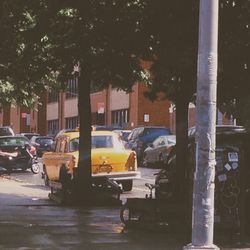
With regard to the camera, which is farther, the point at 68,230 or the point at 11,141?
the point at 11,141

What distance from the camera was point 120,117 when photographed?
5444 centimetres

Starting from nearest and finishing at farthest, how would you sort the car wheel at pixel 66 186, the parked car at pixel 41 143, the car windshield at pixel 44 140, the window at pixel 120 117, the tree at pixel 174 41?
the tree at pixel 174 41 < the car wheel at pixel 66 186 < the parked car at pixel 41 143 < the car windshield at pixel 44 140 < the window at pixel 120 117

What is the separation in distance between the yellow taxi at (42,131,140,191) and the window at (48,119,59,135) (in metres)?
49.7

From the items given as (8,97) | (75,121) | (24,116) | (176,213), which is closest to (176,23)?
(176,213)

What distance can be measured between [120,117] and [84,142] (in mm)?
37268

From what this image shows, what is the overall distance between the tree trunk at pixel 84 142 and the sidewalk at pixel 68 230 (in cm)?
79

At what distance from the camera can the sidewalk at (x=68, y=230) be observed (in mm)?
10526

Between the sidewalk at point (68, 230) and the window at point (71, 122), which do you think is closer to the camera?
the sidewalk at point (68, 230)

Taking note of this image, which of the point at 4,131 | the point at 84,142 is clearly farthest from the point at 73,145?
the point at 4,131

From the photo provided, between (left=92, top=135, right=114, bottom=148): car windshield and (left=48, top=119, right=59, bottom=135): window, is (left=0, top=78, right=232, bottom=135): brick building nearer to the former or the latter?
(left=48, top=119, right=59, bottom=135): window

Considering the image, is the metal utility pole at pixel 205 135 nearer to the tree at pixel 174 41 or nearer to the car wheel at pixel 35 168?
the tree at pixel 174 41

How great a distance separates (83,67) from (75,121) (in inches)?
1898

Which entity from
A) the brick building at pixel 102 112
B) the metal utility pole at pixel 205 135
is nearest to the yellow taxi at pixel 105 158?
the metal utility pole at pixel 205 135

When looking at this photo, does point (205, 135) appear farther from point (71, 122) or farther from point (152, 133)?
point (71, 122)
